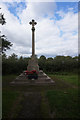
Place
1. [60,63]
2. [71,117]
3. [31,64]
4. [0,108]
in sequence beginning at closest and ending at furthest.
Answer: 1. [71,117]
2. [0,108]
3. [31,64]
4. [60,63]

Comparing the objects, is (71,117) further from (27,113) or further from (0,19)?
(0,19)

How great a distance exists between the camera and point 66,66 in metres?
20.6

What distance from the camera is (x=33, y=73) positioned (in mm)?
9195

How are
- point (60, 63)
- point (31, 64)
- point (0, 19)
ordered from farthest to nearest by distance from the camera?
point (60, 63) → point (0, 19) → point (31, 64)

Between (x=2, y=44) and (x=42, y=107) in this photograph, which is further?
(x=2, y=44)

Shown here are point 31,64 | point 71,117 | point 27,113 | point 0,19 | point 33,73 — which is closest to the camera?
point 71,117

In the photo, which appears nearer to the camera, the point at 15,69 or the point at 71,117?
the point at 71,117

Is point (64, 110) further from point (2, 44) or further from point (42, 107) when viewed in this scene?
point (2, 44)

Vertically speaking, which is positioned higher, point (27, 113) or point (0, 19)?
point (0, 19)

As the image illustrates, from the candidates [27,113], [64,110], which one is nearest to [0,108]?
[27,113]

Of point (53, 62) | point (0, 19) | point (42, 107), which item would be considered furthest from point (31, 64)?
point (53, 62)

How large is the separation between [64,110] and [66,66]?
17739 mm

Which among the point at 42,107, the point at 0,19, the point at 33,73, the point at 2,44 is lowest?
the point at 42,107

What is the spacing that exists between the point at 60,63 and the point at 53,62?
60.7 inches
